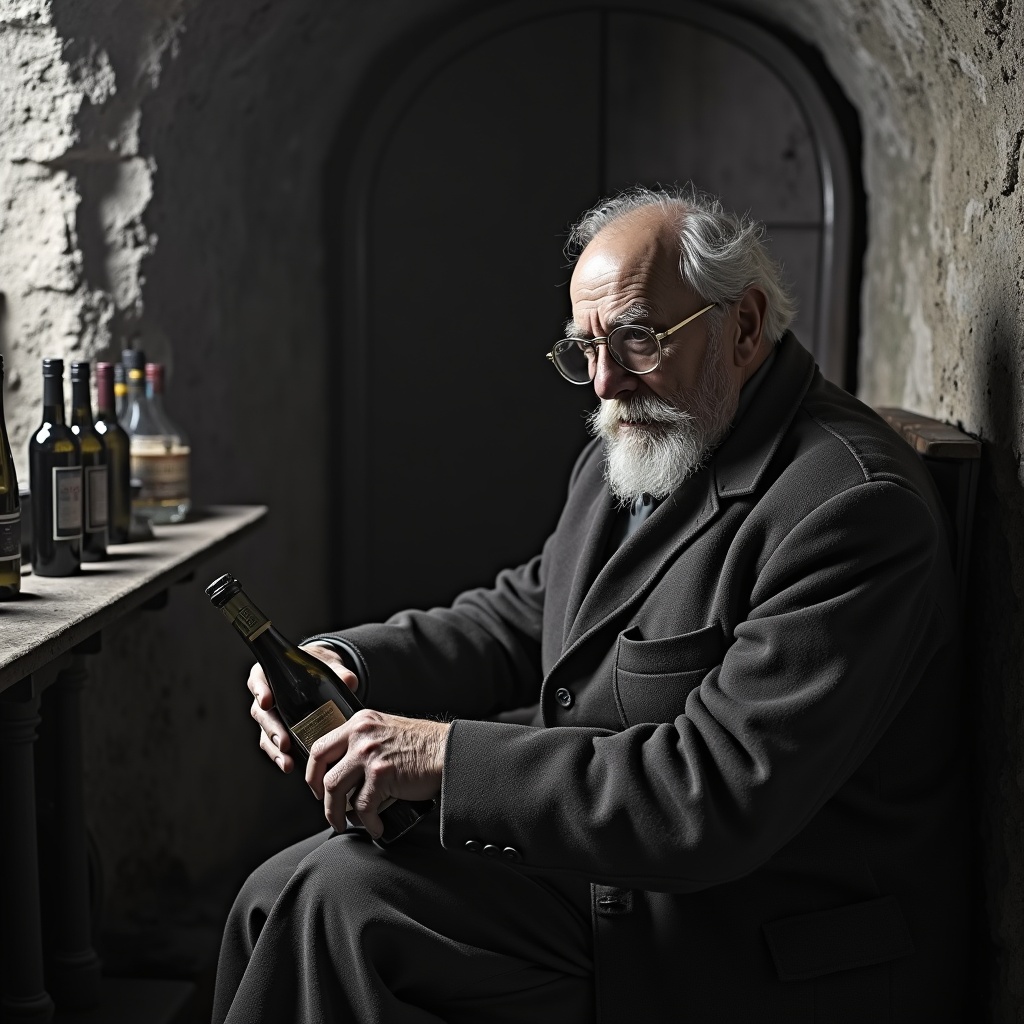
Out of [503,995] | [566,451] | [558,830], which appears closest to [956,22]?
[558,830]

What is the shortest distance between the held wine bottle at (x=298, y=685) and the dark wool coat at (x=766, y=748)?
0.35ft

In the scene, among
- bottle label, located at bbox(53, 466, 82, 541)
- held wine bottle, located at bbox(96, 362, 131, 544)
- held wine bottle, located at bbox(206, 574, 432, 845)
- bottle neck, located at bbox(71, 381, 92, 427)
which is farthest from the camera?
held wine bottle, located at bbox(96, 362, 131, 544)

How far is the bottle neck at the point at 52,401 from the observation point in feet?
7.25

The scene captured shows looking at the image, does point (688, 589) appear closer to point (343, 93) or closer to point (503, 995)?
point (503, 995)

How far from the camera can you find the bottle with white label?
218cm

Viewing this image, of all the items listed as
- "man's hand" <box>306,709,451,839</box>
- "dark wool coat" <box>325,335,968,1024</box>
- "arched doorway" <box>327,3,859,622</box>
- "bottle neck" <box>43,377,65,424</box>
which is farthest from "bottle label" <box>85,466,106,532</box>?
"arched doorway" <box>327,3,859,622</box>

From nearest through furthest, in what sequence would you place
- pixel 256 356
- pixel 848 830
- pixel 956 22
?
pixel 848 830 < pixel 956 22 < pixel 256 356

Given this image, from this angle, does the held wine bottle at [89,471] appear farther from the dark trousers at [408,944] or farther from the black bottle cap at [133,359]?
the dark trousers at [408,944]

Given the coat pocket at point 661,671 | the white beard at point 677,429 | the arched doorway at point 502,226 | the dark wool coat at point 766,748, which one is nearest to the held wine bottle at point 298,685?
the dark wool coat at point 766,748

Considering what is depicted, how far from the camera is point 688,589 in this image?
1.79 meters

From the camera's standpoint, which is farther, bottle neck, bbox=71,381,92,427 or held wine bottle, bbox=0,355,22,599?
bottle neck, bbox=71,381,92,427

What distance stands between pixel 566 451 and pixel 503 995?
2407mm

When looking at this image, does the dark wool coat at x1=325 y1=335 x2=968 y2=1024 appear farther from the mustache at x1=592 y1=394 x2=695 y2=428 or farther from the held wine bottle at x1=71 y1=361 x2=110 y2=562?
the held wine bottle at x1=71 y1=361 x2=110 y2=562

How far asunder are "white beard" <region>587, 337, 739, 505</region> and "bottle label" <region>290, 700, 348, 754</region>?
22.9 inches
